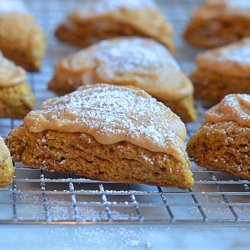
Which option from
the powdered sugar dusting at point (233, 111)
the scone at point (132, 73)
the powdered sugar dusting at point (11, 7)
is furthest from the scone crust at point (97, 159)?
the powdered sugar dusting at point (11, 7)

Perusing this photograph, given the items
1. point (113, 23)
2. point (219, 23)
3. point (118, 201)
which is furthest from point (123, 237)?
point (219, 23)

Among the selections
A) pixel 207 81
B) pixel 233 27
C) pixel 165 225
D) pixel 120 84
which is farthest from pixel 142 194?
pixel 233 27

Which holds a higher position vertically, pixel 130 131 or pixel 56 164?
pixel 130 131

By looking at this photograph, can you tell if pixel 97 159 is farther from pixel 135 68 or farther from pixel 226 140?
pixel 135 68

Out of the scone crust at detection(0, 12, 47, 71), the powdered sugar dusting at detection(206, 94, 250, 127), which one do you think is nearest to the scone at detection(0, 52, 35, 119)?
the scone crust at detection(0, 12, 47, 71)

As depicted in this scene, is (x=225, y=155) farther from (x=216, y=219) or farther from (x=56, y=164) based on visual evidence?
(x=56, y=164)

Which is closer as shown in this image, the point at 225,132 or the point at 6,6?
the point at 225,132

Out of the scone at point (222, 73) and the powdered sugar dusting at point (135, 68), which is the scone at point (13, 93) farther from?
the scone at point (222, 73)
